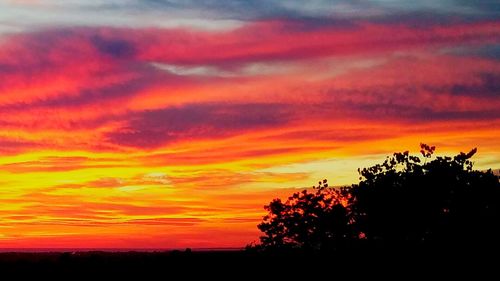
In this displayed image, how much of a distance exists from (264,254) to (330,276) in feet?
24.0

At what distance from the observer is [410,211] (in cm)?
5841

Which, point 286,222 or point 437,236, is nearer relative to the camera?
point 437,236

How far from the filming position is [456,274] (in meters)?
52.9

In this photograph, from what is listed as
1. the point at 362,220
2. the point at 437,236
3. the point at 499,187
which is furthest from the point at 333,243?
the point at 499,187

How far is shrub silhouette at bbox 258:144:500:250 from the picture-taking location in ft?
188

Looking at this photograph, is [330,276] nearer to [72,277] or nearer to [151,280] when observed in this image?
[151,280]

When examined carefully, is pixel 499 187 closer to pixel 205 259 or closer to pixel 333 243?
pixel 333 243

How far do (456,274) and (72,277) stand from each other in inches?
1432

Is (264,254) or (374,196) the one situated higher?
(374,196)

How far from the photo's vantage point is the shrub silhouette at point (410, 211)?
2260 inches

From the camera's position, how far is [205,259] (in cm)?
7375

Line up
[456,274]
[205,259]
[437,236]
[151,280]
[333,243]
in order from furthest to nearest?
[205,259], [151,280], [333,243], [437,236], [456,274]

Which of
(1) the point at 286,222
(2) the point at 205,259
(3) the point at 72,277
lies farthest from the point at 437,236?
(3) the point at 72,277

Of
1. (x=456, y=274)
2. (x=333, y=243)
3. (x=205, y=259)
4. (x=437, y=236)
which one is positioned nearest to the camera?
(x=456, y=274)
